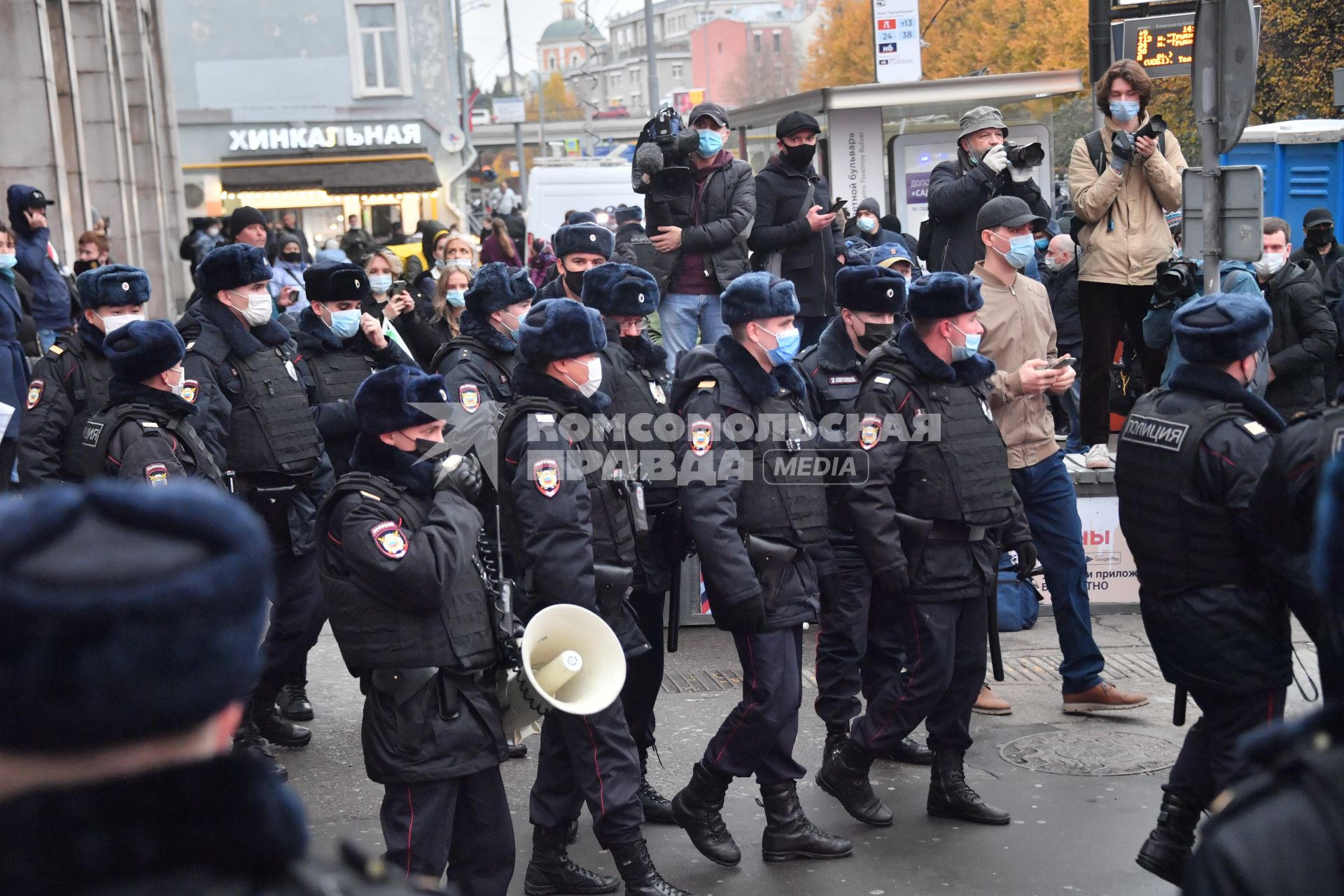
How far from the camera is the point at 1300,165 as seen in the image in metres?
13.6

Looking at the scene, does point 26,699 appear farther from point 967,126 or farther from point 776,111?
point 776,111

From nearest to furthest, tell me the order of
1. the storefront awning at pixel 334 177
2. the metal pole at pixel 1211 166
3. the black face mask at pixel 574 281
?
the metal pole at pixel 1211 166 < the black face mask at pixel 574 281 < the storefront awning at pixel 334 177

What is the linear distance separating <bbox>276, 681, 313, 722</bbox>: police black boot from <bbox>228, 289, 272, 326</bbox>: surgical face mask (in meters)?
1.90

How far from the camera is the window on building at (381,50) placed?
141 ft

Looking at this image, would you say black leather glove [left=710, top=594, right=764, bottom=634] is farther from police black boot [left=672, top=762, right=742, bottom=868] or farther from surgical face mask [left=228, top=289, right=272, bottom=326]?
surgical face mask [left=228, top=289, right=272, bottom=326]

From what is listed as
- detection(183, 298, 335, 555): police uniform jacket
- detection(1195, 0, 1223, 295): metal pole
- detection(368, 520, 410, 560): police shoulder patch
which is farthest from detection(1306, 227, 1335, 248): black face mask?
detection(368, 520, 410, 560): police shoulder patch

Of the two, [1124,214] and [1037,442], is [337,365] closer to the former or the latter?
[1037,442]

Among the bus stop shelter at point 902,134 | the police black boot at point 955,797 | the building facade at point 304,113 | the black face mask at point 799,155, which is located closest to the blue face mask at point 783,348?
the police black boot at point 955,797

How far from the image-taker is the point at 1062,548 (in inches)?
271

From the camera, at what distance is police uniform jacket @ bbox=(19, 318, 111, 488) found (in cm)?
662

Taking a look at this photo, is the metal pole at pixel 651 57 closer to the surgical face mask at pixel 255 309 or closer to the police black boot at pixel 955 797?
the surgical face mask at pixel 255 309

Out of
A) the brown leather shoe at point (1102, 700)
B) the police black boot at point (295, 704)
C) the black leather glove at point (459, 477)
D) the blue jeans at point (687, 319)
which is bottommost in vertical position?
the brown leather shoe at point (1102, 700)

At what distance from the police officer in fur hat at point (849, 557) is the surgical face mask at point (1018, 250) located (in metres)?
0.57

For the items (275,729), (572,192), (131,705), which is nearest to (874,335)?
(275,729)
